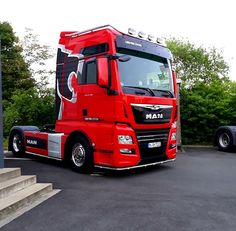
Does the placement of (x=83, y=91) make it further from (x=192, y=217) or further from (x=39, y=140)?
(x=192, y=217)

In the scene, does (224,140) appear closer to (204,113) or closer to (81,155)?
(204,113)

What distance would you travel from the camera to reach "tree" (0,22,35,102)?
74.6 ft

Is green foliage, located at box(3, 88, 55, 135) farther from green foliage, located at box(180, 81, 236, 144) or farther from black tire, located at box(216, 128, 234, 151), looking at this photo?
black tire, located at box(216, 128, 234, 151)

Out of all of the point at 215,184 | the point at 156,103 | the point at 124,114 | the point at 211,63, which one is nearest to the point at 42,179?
the point at 124,114

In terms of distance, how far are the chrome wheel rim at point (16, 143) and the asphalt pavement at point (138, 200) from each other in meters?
1.51

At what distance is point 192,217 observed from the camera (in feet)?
15.5

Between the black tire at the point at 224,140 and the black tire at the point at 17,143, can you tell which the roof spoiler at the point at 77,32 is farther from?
the black tire at the point at 224,140

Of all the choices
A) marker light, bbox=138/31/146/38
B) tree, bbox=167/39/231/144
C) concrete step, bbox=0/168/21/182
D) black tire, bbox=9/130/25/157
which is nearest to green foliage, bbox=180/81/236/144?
tree, bbox=167/39/231/144

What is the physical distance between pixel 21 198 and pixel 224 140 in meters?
9.02

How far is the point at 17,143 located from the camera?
1070 centimetres

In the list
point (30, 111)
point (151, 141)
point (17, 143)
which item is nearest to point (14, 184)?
point (151, 141)

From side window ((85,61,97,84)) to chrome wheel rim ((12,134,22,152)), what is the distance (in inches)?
150

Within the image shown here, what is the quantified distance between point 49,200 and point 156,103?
351cm

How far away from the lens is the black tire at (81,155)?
25.8 ft
